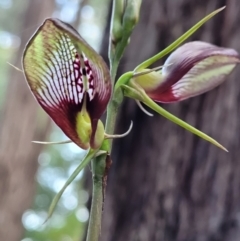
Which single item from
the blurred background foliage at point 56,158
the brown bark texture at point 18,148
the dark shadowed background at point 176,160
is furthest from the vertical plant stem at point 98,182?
the blurred background foliage at point 56,158

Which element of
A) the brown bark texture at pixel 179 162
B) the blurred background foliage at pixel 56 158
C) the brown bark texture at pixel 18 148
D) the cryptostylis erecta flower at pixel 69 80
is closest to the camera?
the cryptostylis erecta flower at pixel 69 80

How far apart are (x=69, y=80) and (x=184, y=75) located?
0.09 m

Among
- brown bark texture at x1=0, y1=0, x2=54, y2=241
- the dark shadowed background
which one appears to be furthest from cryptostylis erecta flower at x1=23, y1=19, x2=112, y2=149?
brown bark texture at x1=0, y1=0, x2=54, y2=241

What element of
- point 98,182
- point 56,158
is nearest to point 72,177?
point 98,182

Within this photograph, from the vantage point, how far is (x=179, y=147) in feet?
2.89

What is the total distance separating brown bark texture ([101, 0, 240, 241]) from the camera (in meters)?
0.81

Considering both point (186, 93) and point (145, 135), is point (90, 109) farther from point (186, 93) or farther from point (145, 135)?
point (145, 135)

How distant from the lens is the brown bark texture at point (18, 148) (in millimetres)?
1612

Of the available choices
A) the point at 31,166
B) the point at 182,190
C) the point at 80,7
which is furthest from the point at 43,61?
the point at 80,7

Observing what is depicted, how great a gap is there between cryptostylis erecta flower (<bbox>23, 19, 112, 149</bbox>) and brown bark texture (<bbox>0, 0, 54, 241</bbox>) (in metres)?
1.31

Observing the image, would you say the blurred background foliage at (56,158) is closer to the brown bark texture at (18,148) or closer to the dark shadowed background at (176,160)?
the brown bark texture at (18,148)

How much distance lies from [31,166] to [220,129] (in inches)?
38.6

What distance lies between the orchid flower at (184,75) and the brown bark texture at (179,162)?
17.8 inches

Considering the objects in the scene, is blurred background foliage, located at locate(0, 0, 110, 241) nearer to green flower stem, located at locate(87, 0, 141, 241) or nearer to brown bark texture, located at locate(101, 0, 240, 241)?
brown bark texture, located at locate(101, 0, 240, 241)
